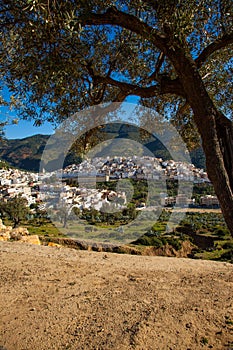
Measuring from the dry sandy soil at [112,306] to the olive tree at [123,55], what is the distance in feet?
6.18

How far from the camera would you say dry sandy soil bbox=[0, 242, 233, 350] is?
12.5 feet

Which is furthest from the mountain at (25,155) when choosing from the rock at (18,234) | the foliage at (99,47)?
the foliage at (99,47)

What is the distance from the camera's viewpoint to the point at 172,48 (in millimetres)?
3807

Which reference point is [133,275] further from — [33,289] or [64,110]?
[64,110]

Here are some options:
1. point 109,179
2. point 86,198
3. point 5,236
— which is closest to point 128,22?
point 5,236

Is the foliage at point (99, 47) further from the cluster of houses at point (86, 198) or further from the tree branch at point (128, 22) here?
the cluster of houses at point (86, 198)

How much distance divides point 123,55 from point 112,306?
4.91 metres

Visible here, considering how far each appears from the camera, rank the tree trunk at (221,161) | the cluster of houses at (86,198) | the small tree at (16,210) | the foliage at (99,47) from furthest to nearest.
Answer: the small tree at (16,210) < the cluster of houses at (86,198) < the foliage at (99,47) < the tree trunk at (221,161)

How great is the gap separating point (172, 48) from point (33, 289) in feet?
16.8

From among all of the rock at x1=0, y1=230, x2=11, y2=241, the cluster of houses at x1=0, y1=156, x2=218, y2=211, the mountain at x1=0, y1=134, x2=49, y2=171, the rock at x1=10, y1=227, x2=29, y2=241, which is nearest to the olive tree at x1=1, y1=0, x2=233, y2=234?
the rock at x1=0, y1=230, x2=11, y2=241

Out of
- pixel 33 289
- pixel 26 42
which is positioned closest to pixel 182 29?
pixel 26 42

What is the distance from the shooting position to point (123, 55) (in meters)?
5.90

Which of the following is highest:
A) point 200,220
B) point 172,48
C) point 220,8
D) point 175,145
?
point 220,8

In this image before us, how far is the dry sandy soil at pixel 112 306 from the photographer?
3.80 m
